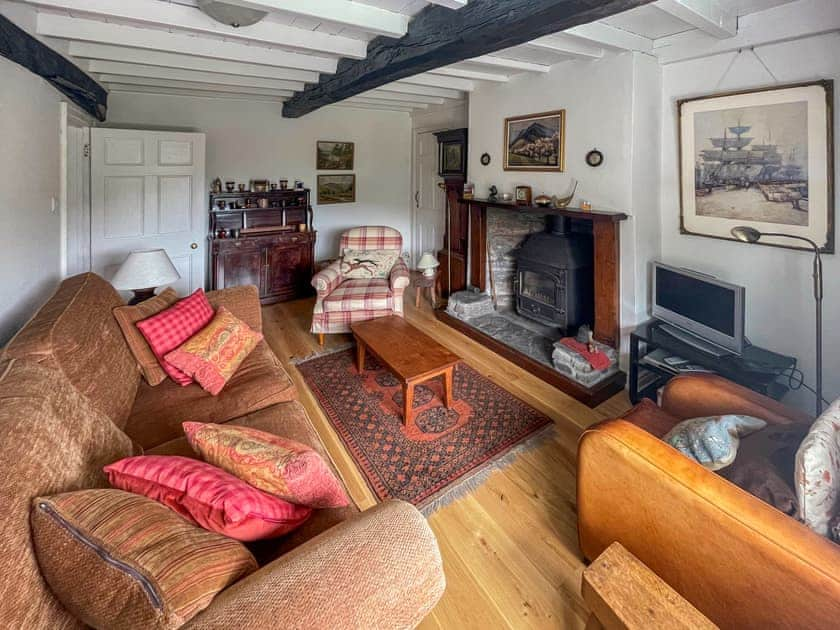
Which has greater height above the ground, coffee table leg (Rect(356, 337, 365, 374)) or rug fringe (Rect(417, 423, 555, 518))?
coffee table leg (Rect(356, 337, 365, 374))

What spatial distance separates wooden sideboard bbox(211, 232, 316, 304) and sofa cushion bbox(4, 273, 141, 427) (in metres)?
2.37

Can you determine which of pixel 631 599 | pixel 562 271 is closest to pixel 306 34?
pixel 562 271

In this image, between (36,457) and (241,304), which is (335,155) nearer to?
(241,304)

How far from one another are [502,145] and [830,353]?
2846 millimetres

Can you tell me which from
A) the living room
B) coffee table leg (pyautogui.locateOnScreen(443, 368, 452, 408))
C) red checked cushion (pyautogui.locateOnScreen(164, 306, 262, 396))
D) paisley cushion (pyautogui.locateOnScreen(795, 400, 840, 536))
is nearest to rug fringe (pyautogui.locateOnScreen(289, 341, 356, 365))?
the living room

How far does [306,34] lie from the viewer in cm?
250

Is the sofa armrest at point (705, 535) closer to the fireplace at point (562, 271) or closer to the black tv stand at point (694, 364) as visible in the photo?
the black tv stand at point (694, 364)

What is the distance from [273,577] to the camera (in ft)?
2.79

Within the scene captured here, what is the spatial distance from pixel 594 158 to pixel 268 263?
3.56 m

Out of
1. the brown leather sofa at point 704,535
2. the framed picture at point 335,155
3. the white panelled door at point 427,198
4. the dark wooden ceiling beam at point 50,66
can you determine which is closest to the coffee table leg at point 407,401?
the brown leather sofa at point 704,535

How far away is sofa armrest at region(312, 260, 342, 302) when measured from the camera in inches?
146

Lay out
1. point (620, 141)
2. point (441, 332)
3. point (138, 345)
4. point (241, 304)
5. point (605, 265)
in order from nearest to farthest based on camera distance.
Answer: point (138, 345)
point (241, 304)
point (620, 141)
point (605, 265)
point (441, 332)

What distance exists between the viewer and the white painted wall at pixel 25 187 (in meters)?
2.07

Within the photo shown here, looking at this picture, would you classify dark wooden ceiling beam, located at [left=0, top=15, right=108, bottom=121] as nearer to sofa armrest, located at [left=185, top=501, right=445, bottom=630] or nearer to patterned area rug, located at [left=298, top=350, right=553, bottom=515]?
patterned area rug, located at [left=298, top=350, right=553, bottom=515]
